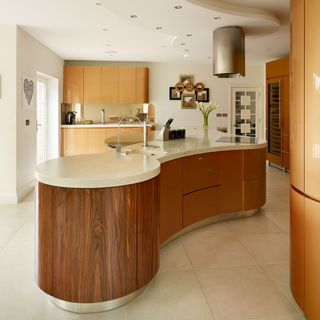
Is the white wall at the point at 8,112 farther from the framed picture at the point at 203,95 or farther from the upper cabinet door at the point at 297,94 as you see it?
the framed picture at the point at 203,95

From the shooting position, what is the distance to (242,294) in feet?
7.30

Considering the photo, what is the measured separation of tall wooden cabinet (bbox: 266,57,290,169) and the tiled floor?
362cm

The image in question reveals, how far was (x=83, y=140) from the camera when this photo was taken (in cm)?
751

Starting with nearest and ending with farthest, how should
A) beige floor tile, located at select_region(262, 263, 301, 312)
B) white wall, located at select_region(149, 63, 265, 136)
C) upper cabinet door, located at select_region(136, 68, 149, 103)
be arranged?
beige floor tile, located at select_region(262, 263, 301, 312), upper cabinet door, located at select_region(136, 68, 149, 103), white wall, located at select_region(149, 63, 265, 136)

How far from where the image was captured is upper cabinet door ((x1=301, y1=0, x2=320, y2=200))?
1.63 m

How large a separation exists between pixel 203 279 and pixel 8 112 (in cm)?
366

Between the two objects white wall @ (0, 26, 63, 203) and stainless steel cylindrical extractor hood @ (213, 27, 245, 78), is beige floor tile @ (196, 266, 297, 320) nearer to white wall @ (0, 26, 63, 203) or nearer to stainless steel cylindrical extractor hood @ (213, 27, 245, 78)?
stainless steel cylindrical extractor hood @ (213, 27, 245, 78)

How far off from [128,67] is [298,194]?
648cm

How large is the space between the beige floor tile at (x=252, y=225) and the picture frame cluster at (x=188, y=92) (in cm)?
484

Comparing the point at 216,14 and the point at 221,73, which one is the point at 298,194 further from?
the point at 221,73

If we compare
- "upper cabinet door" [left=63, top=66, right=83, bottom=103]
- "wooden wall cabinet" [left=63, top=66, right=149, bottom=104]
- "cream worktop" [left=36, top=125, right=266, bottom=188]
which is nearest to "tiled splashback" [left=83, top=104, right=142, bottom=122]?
"wooden wall cabinet" [left=63, top=66, right=149, bottom=104]

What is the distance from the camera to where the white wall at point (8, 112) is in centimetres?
461

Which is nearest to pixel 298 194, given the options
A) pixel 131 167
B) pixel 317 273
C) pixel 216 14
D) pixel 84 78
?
pixel 317 273

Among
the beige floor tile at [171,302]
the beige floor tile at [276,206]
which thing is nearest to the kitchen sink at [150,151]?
the beige floor tile at [171,302]
